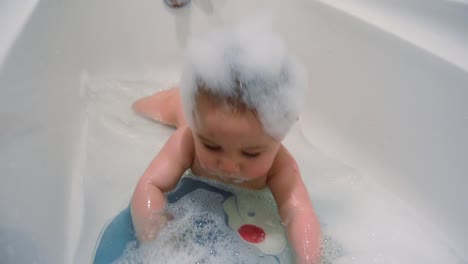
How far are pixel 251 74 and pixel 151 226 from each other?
376mm

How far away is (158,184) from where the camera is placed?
928 mm

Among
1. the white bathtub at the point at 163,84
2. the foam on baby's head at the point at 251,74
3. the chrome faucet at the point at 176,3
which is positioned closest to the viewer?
the foam on baby's head at the point at 251,74

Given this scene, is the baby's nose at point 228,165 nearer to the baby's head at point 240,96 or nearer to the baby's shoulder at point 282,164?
the baby's head at point 240,96

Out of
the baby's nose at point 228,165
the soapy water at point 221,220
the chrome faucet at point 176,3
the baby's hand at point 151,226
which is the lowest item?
the soapy water at point 221,220

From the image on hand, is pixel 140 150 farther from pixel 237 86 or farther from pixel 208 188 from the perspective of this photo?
pixel 237 86

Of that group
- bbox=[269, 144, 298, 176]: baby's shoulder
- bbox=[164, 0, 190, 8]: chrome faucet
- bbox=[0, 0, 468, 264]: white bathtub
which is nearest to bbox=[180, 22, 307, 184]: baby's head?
bbox=[269, 144, 298, 176]: baby's shoulder

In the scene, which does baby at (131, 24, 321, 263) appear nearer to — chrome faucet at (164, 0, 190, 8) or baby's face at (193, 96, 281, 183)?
baby's face at (193, 96, 281, 183)

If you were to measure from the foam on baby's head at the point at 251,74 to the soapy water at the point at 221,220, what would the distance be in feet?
→ 0.87

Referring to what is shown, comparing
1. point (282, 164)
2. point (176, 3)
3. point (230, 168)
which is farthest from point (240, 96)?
point (176, 3)

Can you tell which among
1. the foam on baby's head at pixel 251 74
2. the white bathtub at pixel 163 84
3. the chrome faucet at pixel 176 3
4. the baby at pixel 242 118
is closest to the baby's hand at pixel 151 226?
the baby at pixel 242 118

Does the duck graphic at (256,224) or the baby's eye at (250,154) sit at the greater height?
the baby's eye at (250,154)

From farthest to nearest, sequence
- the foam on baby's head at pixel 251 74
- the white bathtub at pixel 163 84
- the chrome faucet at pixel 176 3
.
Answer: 1. the chrome faucet at pixel 176 3
2. the white bathtub at pixel 163 84
3. the foam on baby's head at pixel 251 74

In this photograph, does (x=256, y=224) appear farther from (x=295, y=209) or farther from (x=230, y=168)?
(x=230, y=168)

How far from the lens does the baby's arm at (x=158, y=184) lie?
2.94 feet
